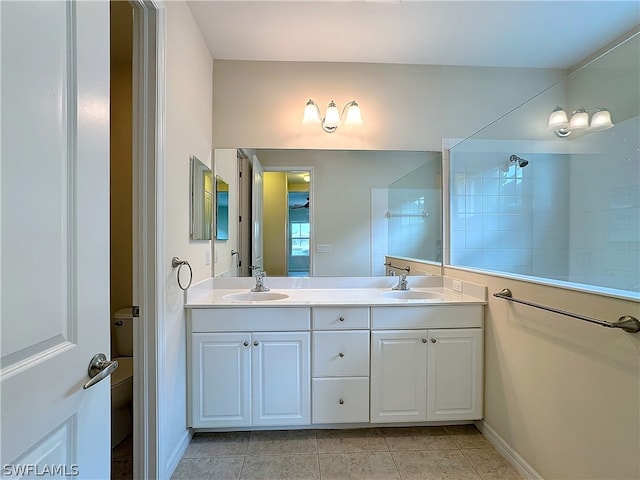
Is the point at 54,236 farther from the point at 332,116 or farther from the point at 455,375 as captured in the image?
the point at 455,375

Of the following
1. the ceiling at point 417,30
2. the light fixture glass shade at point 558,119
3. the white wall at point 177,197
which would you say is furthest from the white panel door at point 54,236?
the light fixture glass shade at point 558,119

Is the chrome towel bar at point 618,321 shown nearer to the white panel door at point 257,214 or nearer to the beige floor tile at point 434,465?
the beige floor tile at point 434,465

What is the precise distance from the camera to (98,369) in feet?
2.49

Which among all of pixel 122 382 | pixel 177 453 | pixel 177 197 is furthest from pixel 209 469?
pixel 177 197

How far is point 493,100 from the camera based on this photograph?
7.90 ft

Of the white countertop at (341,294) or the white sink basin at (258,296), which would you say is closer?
the white countertop at (341,294)

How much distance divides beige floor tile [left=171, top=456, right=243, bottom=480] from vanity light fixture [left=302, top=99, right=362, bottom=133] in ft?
7.07

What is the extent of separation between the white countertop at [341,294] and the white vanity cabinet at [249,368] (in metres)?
0.07

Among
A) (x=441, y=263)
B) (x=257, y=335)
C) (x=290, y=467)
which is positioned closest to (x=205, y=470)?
(x=290, y=467)

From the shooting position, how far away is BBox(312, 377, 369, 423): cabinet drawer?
6.12ft

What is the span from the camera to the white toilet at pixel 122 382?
1.73 meters

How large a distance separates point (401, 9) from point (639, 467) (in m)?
2.31

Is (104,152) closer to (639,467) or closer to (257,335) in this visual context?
(257,335)

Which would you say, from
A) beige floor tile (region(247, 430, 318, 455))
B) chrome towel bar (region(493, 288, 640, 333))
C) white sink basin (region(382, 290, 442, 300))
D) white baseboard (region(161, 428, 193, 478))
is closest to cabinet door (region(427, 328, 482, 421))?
white sink basin (region(382, 290, 442, 300))
